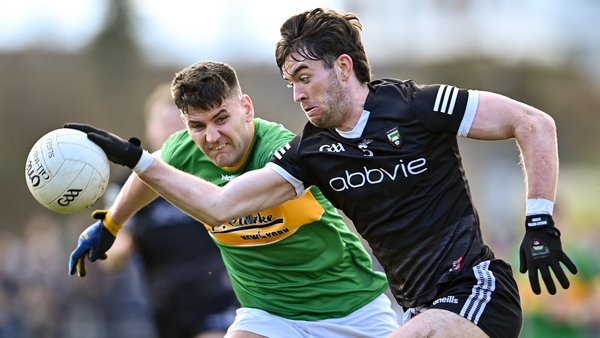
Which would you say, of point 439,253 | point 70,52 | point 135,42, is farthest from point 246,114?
point 135,42

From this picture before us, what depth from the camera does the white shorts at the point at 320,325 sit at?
16.8ft

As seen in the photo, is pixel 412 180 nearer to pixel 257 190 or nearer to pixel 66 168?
pixel 257 190

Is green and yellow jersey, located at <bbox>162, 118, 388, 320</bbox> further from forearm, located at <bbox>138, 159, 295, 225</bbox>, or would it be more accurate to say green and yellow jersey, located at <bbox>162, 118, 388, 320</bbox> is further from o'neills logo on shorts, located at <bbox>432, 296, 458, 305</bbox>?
o'neills logo on shorts, located at <bbox>432, 296, 458, 305</bbox>

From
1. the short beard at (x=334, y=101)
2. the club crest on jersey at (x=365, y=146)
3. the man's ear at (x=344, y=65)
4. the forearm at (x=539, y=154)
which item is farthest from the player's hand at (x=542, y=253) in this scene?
A: the man's ear at (x=344, y=65)

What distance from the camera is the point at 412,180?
4469 millimetres

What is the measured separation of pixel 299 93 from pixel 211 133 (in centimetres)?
66

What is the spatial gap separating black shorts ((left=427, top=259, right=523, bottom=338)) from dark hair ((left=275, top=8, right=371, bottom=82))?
4.03 feet

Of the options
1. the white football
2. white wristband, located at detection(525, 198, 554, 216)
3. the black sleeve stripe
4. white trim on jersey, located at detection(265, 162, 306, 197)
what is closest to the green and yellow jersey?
white trim on jersey, located at detection(265, 162, 306, 197)

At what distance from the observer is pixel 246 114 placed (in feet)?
17.0

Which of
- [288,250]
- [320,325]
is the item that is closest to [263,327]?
[320,325]

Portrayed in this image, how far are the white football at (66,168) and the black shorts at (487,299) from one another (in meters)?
1.92

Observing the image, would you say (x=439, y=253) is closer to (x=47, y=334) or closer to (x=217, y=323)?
(x=217, y=323)

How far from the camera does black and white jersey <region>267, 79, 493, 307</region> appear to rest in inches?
174

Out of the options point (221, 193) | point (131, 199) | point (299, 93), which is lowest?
point (131, 199)
